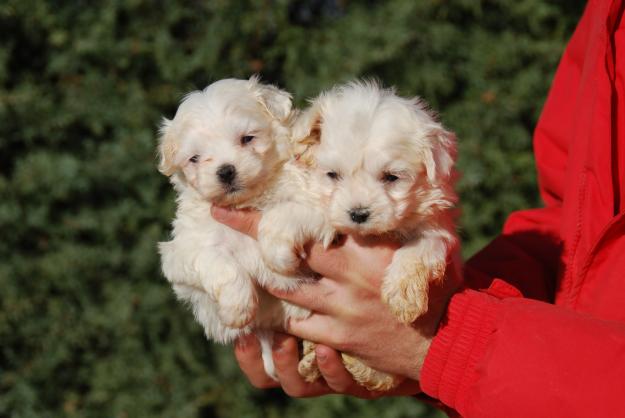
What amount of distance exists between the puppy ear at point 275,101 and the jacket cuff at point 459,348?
A: 48.3 inches

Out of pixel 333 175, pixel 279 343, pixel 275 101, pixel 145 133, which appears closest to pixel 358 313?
pixel 279 343

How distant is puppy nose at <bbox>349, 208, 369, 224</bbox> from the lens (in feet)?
8.46

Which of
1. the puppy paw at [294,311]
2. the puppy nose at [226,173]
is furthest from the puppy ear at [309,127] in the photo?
the puppy paw at [294,311]

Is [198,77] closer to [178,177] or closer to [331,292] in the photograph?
[178,177]

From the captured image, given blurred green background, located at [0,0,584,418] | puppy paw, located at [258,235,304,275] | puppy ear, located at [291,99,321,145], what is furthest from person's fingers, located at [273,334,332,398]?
blurred green background, located at [0,0,584,418]

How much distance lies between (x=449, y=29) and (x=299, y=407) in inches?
132

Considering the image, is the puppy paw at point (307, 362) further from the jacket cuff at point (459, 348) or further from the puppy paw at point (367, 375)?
the jacket cuff at point (459, 348)

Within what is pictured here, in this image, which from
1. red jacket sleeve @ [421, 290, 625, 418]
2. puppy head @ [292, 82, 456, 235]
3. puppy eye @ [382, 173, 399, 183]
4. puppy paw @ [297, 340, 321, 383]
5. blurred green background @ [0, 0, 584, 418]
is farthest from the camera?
blurred green background @ [0, 0, 584, 418]

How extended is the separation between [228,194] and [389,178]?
2.30 feet

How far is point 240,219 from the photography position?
2.88 metres

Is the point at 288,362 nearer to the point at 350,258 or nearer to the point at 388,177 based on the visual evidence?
the point at 350,258

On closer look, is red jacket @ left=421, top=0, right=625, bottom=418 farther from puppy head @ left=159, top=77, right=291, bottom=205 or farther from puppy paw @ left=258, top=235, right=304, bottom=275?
puppy head @ left=159, top=77, right=291, bottom=205

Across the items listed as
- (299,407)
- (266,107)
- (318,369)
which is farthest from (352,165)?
(299,407)

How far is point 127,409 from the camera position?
5527mm
